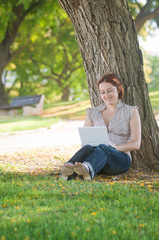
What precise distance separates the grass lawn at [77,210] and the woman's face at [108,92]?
1126mm

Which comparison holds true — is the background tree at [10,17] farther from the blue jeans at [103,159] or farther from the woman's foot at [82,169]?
the woman's foot at [82,169]

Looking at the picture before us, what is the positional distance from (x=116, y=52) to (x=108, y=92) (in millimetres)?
900

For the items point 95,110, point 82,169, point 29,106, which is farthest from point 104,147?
point 29,106

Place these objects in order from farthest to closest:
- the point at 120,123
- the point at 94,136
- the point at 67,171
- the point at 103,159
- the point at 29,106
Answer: the point at 29,106
the point at 120,123
the point at 94,136
the point at 103,159
the point at 67,171

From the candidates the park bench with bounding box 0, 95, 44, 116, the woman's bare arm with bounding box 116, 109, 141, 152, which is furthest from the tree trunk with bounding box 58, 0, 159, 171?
the park bench with bounding box 0, 95, 44, 116

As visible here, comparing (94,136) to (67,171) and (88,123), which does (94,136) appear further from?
(67,171)

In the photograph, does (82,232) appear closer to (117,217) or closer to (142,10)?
(117,217)

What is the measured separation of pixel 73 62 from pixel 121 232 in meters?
30.2

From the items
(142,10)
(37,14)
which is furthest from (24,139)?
(142,10)

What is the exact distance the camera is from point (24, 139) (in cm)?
1109

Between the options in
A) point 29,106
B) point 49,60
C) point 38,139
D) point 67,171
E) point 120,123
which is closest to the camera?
point 67,171

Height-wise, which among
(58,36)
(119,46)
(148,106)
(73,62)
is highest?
(58,36)

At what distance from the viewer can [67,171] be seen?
14.3 ft

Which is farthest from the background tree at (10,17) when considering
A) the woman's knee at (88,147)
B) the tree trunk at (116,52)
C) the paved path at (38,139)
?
the woman's knee at (88,147)
